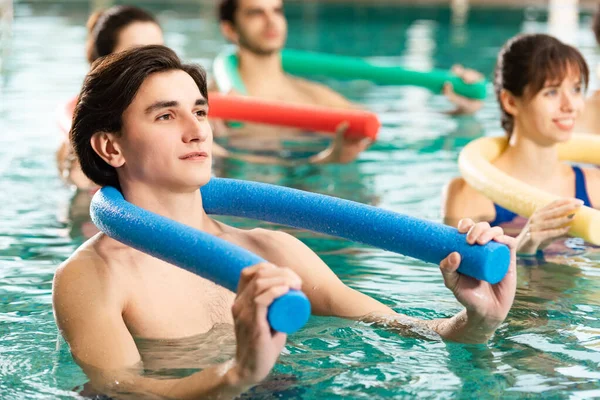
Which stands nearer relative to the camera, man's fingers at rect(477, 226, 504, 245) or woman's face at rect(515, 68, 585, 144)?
man's fingers at rect(477, 226, 504, 245)

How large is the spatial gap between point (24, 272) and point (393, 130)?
4369 mm

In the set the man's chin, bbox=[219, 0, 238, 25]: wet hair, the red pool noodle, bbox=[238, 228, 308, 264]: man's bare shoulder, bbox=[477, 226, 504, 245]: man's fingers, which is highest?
bbox=[477, 226, 504, 245]: man's fingers

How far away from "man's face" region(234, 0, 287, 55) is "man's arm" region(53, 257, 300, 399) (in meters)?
4.81

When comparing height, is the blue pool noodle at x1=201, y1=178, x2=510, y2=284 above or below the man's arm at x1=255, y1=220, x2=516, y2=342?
above

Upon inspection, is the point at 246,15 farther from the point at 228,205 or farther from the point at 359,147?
the point at 228,205

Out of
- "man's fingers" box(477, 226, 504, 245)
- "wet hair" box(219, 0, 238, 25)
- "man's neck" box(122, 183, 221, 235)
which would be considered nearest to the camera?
"man's fingers" box(477, 226, 504, 245)

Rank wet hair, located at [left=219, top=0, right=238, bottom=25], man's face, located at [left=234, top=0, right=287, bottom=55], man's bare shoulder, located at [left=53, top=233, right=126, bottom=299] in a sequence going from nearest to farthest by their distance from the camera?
man's bare shoulder, located at [left=53, top=233, right=126, bottom=299] → man's face, located at [left=234, top=0, right=287, bottom=55] → wet hair, located at [left=219, top=0, right=238, bottom=25]

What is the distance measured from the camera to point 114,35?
612cm

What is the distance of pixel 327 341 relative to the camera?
11.8 feet

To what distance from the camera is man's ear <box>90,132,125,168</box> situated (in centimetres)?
327

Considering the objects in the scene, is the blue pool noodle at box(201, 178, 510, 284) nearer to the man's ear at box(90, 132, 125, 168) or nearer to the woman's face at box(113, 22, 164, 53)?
the man's ear at box(90, 132, 125, 168)

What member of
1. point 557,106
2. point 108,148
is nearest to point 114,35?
point 557,106

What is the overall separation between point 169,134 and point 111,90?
222 mm

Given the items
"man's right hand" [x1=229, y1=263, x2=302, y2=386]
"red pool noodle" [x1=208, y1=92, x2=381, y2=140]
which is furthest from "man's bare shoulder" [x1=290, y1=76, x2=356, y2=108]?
"man's right hand" [x1=229, y1=263, x2=302, y2=386]
